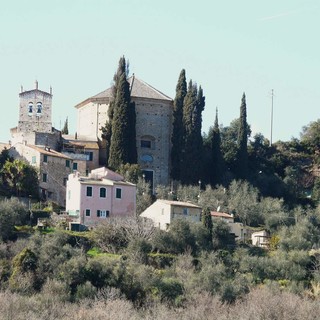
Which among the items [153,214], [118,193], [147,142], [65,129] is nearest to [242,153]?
[147,142]

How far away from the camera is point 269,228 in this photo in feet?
225

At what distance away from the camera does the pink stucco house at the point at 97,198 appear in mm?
64500

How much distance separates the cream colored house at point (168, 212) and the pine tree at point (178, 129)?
6.17 m

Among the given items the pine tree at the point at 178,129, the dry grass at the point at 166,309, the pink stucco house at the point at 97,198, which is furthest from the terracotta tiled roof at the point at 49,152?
the dry grass at the point at 166,309

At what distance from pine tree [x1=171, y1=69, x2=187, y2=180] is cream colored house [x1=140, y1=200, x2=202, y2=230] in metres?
6.17

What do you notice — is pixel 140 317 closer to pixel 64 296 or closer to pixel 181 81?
pixel 64 296

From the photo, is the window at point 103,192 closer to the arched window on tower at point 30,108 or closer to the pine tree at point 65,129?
the arched window on tower at point 30,108

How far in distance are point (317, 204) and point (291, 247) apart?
11098mm

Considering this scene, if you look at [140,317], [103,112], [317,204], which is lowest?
[140,317]

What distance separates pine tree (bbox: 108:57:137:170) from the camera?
7062 cm

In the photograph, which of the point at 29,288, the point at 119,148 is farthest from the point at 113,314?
the point at 119,148

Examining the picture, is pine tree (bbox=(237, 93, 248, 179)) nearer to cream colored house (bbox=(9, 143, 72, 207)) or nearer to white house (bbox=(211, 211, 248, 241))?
white house (bbox=(211, 211, 248, 241))

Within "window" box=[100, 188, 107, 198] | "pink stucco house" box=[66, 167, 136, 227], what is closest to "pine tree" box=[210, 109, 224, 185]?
"pink stucco house" box=[66, 167, 136, 227]

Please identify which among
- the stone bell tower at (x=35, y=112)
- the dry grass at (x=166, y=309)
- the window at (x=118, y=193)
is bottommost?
the dry grass at (x=166, y=309)
